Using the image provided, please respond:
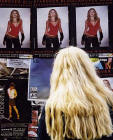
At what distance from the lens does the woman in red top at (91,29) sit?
2943mm

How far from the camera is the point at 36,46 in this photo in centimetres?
299

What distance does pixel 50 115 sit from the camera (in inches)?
74.9

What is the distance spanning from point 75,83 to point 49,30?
3.91 feet

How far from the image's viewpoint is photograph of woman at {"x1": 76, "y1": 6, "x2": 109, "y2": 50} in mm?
2936

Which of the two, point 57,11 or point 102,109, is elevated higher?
point 57,11

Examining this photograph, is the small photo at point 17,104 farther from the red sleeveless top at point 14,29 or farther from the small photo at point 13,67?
the red sleeveless top at point 14,29

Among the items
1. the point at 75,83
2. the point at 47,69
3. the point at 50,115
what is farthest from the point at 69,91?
the point at 47,69

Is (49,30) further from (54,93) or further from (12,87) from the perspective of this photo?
(54,93)

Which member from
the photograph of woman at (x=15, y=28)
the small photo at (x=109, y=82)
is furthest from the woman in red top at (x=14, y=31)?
the small photo at (x=109, y=82)

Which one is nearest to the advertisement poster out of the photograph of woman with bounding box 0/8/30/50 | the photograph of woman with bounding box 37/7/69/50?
the photograph of woman with bounding box 37/7/69/50

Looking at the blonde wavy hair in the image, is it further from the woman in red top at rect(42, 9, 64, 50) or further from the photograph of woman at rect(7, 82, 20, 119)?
the photograph of woman at rect(7, 82, 20, 119)

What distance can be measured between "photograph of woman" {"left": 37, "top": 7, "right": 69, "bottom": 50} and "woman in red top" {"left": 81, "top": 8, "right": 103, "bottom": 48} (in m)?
0.17

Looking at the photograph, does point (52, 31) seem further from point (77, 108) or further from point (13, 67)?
point (77, 108)

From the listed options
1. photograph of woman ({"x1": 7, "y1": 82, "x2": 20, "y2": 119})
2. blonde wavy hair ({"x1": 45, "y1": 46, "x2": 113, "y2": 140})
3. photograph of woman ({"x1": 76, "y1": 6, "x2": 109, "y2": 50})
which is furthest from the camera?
photograph of woman ({"x1": 7, "y1": 82, "x2": 20, "y2": 119})
